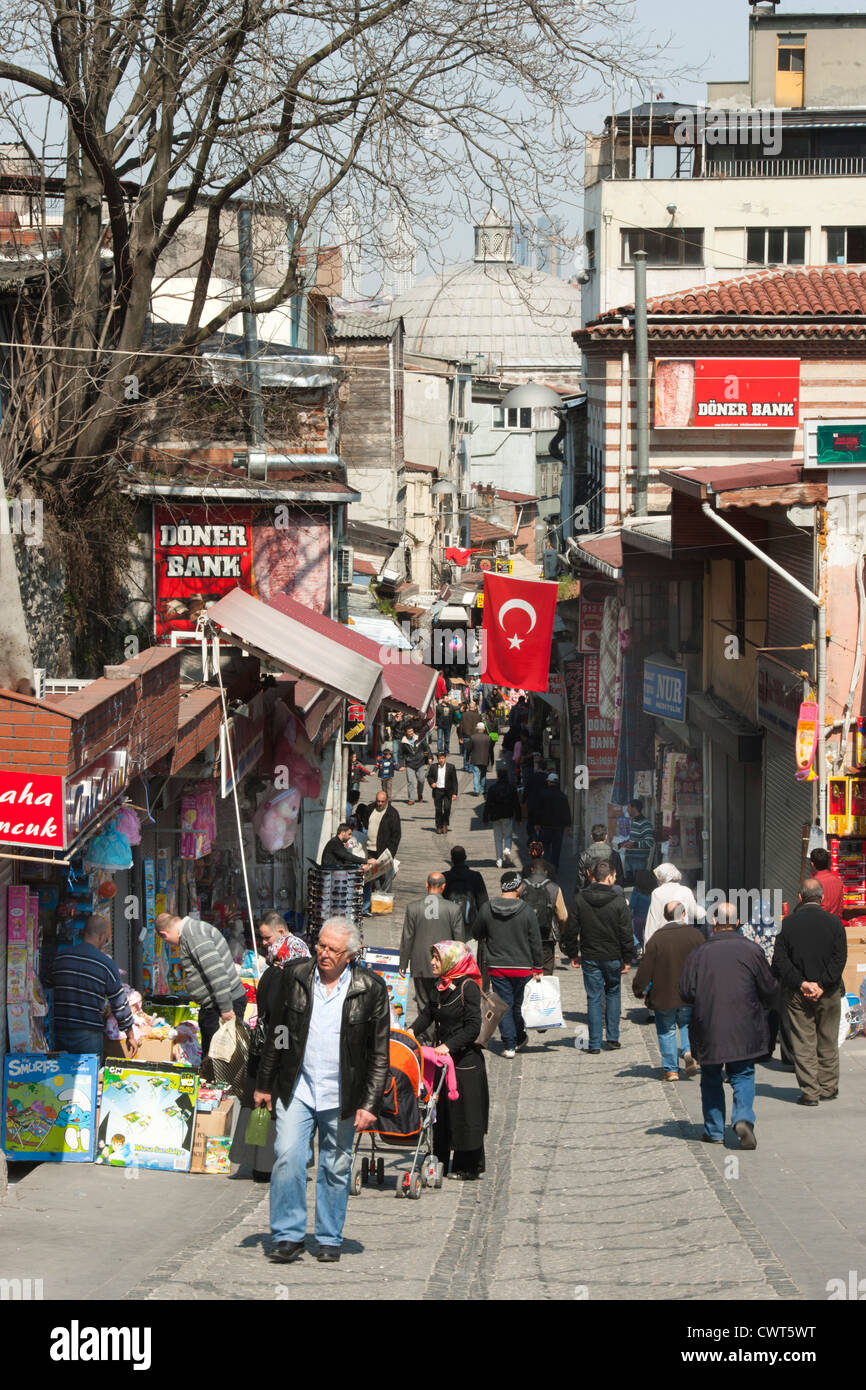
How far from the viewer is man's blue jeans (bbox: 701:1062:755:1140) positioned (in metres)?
9.30

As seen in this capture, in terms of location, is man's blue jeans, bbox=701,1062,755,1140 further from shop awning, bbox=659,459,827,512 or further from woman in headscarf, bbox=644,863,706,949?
shop awning, bbox=659,459,827,512

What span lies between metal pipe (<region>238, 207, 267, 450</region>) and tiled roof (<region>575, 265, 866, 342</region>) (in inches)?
450

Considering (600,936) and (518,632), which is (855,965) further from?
(518,632)

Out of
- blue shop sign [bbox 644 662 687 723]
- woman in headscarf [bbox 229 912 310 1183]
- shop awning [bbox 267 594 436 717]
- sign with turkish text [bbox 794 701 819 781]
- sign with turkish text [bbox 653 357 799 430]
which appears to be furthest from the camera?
sign with turkish text [bbox 653 357 799 430]

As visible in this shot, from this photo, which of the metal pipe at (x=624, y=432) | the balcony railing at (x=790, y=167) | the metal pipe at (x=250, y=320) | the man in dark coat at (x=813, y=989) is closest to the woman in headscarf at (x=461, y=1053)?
the man in dark coat at (x=813, y=989)

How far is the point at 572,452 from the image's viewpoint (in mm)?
37719

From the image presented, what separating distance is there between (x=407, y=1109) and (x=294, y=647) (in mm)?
5222

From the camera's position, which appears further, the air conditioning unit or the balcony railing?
the balcony railing

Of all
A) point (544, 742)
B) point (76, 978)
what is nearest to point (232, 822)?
point (76, 978)

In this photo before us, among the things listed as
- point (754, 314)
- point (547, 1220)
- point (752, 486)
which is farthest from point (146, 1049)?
point (754, 314)

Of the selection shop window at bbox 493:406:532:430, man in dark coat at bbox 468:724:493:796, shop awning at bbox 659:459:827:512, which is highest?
shop window at bbox 493:406:532:430

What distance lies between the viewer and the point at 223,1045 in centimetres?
941

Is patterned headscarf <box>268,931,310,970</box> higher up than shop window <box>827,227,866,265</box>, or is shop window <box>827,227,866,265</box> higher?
shop window <box>827,227,866,265</box>

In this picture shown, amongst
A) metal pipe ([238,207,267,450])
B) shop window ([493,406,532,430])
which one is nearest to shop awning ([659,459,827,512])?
metal pipe ([238,207,267,450])
